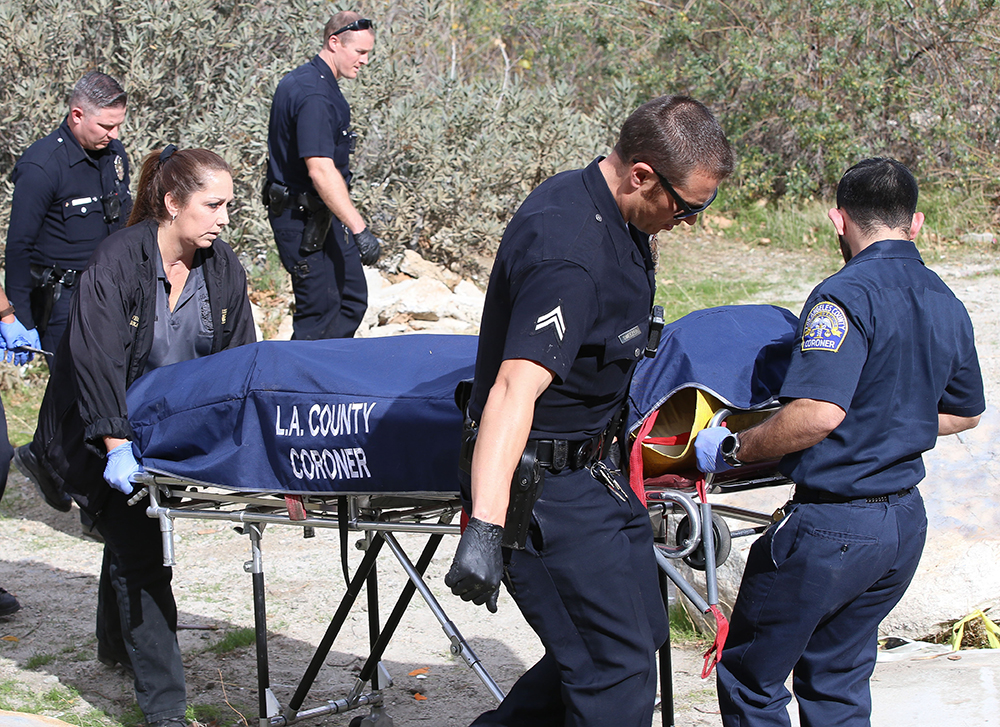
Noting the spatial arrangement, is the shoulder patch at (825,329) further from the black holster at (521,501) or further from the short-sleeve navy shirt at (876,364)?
the black holster at (521,501)

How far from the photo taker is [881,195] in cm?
261

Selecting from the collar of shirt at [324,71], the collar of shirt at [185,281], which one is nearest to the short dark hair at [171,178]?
the collar of shirt at [185,281]

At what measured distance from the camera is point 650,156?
2.22m

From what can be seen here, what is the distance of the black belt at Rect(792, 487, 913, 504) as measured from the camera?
8.42 ft

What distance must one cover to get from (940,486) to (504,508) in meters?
2.61

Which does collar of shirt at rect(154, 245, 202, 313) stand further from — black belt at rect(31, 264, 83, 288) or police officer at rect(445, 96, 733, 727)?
black belt at rect(31, 264, 83, 288)

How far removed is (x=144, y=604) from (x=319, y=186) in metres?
2.70

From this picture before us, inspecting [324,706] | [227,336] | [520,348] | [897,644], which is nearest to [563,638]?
[520,348]

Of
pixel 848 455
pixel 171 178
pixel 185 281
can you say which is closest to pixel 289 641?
pixel 185 281

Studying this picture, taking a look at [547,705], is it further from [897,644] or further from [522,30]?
[522,30]

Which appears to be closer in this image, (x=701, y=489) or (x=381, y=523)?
(x=701, y=489)

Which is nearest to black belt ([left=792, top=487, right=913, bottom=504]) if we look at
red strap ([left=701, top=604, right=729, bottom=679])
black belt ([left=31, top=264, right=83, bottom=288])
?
red strap ([left=701, top=604, right=729, bottom=679])

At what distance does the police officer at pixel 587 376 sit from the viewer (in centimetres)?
214

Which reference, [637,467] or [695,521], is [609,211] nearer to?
[637,467]
